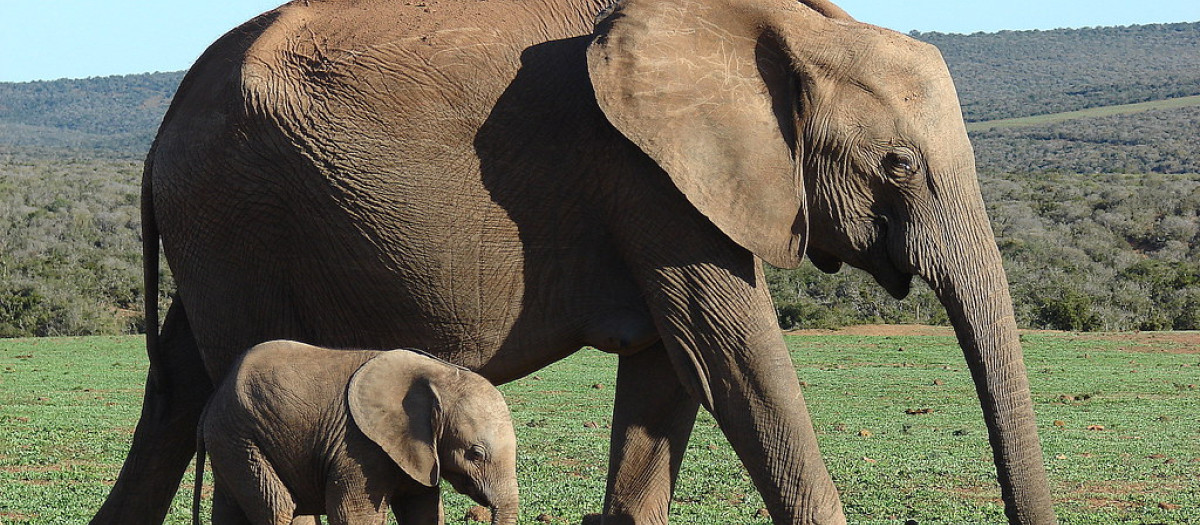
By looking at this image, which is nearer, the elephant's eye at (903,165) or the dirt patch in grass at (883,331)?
the elephant's eye at (903,165)

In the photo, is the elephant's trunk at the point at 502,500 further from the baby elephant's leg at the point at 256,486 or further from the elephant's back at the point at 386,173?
the baby elephant's leg at the point at 256,486

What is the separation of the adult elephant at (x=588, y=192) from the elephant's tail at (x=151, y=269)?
99 mm

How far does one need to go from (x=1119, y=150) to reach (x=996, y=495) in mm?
80368

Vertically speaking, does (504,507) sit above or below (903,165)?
below

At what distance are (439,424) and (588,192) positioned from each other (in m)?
0.92

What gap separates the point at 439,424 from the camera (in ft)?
16.9

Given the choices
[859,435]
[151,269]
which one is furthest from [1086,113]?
[151,269]

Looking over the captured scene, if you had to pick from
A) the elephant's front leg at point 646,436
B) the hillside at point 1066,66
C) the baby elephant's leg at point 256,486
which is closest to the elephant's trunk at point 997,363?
the elephant's front leg at point 646,436

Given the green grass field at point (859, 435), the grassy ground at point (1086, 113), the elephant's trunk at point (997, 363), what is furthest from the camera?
the grassy ground at point (1086, 113)

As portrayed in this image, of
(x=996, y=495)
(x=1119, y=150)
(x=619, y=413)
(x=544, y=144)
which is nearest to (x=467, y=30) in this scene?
(x=544, y=144)

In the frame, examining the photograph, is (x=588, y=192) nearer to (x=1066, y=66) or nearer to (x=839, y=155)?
(x=839, y=155)

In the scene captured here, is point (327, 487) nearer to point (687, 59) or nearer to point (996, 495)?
point (687, 59)

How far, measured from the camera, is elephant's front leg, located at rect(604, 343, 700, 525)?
18.8 feet

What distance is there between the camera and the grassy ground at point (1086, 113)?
108 meters
